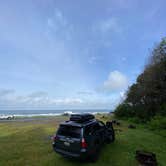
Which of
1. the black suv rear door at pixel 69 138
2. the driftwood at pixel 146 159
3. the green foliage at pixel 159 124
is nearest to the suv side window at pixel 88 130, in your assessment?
the black suv rear door at pixel 69 138

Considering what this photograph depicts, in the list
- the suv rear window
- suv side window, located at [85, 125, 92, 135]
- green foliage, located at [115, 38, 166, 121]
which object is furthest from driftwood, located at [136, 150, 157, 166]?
Answer: green foliage, located at [115, 38, 166, 121]

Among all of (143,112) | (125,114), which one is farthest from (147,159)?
(125,114)

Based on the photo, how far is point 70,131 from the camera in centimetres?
701

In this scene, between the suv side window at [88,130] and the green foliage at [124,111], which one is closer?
the suv side window at [88,130]

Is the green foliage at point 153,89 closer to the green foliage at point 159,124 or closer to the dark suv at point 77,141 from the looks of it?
the green foliage at point 159,124

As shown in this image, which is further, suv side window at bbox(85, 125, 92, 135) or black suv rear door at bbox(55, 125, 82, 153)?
suv side window at bbox(85, 125, 92, 135)

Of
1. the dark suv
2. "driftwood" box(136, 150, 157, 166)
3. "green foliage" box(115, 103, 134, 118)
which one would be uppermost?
"green foliage" box(115, 103, 134, 118)

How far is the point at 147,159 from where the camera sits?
22.7 ft

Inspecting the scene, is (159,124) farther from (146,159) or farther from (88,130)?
(88,130)

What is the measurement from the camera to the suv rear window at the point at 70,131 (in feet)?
22.1

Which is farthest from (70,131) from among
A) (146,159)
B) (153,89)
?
(153,89)

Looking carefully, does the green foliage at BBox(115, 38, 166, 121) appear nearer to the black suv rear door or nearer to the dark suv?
the dark suv

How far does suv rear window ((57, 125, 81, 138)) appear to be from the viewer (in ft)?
22.1

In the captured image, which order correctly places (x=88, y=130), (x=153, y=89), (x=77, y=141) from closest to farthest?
(x=77, y=141) → (x=88, y=130) → (x=153, y=89)
